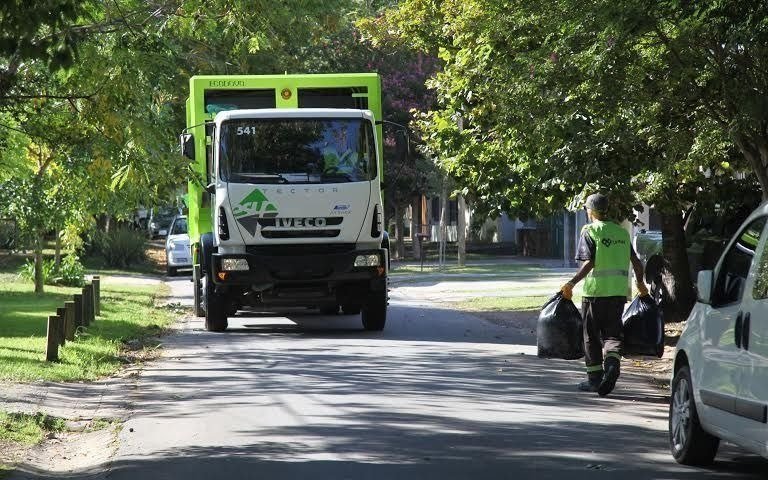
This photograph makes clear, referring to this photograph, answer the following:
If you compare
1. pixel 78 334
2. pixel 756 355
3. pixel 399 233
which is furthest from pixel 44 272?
pixel 756 355

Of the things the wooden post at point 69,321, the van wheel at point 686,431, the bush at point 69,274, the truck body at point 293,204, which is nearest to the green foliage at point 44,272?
the bush at point 69,274

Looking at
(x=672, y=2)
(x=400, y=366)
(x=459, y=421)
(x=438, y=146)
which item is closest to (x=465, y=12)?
(x=438, y=146)

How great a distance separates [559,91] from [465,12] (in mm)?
4003

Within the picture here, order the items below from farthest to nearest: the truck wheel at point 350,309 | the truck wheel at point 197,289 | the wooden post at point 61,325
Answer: the truck wheel at point 197,289 → the truck wheel at point 350,309 → the wooden post at point 61,325

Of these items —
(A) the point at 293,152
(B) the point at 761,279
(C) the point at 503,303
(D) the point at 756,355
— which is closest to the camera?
(D) the point at 756,355

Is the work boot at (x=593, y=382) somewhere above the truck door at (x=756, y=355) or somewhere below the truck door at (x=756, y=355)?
below

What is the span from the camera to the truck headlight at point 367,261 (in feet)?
59.0

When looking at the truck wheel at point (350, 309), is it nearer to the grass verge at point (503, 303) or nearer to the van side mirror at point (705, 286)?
the grass verge at point (503, 303)

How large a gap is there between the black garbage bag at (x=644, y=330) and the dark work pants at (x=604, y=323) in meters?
0.10

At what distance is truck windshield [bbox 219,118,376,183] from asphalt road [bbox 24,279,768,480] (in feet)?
7.47

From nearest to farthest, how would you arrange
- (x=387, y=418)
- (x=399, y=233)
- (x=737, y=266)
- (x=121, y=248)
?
(x=737, y=266), (x=387, y=418), (x=121, y=248), (x=399, y=233)

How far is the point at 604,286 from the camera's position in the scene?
455 inches

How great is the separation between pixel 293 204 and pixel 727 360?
33.7 ft

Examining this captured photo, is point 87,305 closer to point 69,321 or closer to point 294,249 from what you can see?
point 69,321
